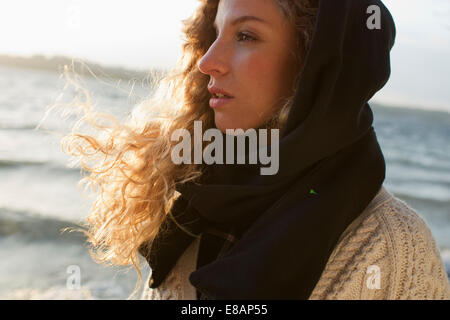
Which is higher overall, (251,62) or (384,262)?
(251,62)

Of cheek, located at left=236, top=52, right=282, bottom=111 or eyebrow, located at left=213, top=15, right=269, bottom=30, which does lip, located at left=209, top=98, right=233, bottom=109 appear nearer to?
cheek, located at left=236, top=52, right=282, bottom=111

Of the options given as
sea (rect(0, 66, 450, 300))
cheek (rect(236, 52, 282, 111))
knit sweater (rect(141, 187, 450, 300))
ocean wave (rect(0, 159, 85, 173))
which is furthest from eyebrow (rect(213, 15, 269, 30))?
ocean wave (rect(0, 159, 85, 173))

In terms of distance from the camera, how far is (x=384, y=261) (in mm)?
1533

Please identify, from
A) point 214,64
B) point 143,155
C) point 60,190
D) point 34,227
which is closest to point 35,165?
point 60,190

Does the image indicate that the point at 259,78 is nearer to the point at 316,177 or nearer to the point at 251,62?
the point at 251,62

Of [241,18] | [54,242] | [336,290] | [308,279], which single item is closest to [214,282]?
[308,279]

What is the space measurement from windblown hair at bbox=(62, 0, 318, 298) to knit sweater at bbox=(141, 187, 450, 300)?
69cm

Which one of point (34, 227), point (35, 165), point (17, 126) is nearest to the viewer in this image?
point (34, 227)

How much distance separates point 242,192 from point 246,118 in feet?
1.14

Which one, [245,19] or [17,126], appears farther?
[17,126]

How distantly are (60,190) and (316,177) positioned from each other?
700 cm

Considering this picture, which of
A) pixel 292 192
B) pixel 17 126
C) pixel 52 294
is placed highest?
pixel 292 192

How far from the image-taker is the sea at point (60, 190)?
4657 mm

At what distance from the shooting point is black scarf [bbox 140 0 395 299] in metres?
1.44
